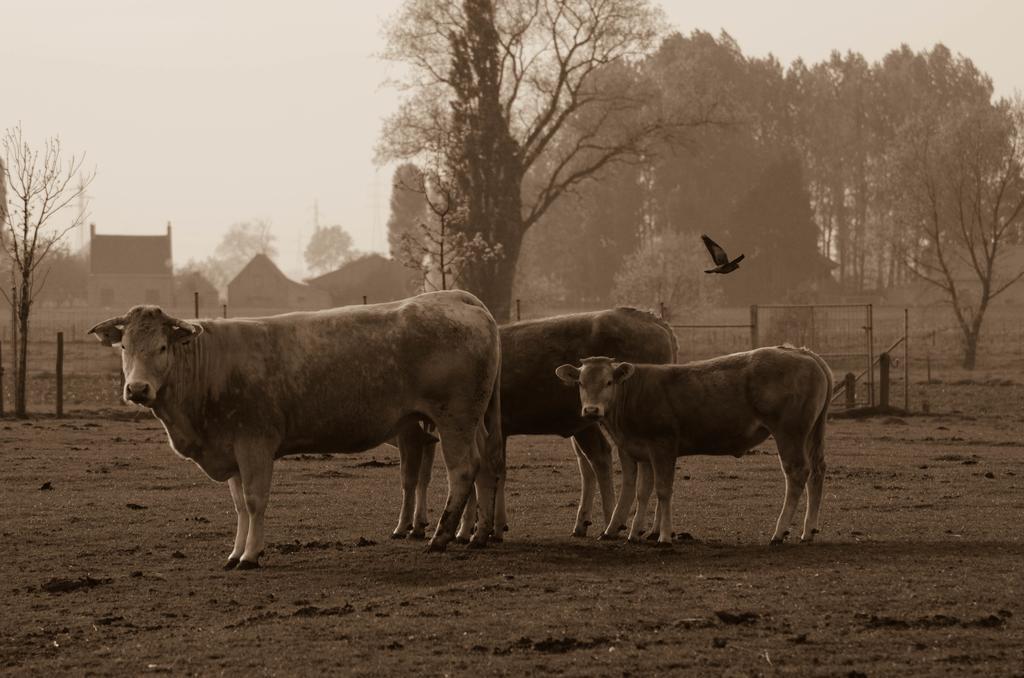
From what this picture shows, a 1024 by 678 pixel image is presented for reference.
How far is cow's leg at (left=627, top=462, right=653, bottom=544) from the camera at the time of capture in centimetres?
1334

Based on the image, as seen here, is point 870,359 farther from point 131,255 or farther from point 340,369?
point 131,255

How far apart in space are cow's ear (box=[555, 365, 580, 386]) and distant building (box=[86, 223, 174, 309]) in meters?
104

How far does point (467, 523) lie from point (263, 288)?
113 meters

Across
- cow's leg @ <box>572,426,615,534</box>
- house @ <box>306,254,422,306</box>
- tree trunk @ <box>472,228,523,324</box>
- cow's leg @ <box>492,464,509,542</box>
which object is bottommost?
cow's leg @ <box>492,464,509,542</box>

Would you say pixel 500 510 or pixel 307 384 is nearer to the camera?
pixel 307 384

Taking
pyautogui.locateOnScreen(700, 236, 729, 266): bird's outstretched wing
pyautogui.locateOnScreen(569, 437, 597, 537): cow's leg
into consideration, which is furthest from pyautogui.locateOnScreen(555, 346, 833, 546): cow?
pyautogui.locateOnScreen(700, 236, 729, 266): bird's outstretched wing

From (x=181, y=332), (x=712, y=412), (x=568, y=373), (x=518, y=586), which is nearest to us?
(x=518, y=586)

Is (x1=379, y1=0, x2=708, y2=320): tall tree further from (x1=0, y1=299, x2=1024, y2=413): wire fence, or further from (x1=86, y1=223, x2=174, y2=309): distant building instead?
(x1=86, y1=223, x2=174, y2=309): distant building

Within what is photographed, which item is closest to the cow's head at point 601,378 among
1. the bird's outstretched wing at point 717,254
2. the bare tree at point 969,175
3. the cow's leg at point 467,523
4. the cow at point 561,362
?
the cow at point 561,362

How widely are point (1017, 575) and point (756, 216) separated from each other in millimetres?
85295

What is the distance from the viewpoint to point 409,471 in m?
14.2

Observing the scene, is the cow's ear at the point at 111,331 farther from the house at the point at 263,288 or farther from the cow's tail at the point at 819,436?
the house at the point at 263,288

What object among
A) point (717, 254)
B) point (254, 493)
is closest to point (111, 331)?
point (254, 493)

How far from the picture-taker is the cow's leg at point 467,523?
44.8 feet
